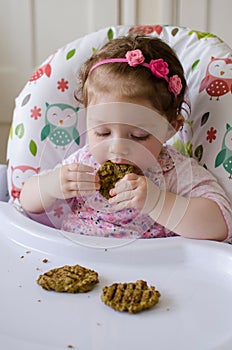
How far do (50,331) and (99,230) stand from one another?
0.36 meters

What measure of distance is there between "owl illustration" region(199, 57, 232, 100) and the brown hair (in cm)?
5

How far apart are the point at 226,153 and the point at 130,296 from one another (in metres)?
0.39

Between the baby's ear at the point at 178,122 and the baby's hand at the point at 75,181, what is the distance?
232mm

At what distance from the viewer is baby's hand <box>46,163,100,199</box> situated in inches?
31.2

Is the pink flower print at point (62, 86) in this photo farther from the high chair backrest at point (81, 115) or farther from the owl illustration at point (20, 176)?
the owl illustration at point (20, 176)

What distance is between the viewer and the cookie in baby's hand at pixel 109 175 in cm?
77

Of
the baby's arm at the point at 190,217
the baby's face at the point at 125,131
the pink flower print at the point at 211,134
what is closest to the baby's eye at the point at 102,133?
the baby's face at the point at 125,131

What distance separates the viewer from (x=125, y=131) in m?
0.81

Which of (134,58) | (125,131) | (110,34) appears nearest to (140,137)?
(125,131)

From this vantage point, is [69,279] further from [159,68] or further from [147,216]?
[159,68]

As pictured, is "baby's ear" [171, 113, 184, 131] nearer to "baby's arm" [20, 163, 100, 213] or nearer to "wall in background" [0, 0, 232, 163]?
"baby's arm" [20, 163, 100, 213]

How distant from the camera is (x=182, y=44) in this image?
3.61ft

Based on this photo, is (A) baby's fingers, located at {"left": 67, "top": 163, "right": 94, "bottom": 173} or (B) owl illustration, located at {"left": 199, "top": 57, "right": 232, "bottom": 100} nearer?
(A) baby's fingers, located at {"left": 67, "top": 163, "right": 94, "bottom": 173}

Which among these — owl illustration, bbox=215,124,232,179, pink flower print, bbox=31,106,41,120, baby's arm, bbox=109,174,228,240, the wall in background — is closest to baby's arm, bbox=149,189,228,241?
baby's arm, bbox=109,174,228,240
